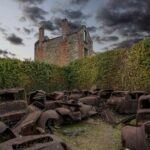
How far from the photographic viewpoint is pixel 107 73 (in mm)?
19328

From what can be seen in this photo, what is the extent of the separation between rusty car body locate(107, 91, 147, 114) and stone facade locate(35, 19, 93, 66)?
19.6 meters

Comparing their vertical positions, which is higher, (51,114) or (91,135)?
(51,114)

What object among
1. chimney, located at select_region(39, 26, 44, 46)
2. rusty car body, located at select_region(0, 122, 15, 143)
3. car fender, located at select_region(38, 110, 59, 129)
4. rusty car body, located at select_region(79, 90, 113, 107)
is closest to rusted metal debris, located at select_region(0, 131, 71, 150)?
rusty car body, located at select_region(0, 122, 15, 143)

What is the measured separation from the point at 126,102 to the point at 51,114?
4.18 m

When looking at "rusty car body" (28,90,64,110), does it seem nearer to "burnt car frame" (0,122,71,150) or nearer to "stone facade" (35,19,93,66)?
"burnt car frame" (0,122,71,150)

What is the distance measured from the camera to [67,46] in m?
32.1

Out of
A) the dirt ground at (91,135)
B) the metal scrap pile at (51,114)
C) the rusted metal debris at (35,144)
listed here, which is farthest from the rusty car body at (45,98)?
the rusted metal debris at (35,144)

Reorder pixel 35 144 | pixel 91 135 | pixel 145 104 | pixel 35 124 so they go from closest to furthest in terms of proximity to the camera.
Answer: pixel 35 144, pixel 35 124, pixel 145 104, pixel 91 135

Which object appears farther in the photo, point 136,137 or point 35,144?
point 136,137

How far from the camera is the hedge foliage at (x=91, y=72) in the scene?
648 inches

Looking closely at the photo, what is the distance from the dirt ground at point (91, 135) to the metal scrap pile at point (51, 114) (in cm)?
33

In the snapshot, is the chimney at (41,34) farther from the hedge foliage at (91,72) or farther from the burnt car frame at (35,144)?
the burnt car frame at (35,144)

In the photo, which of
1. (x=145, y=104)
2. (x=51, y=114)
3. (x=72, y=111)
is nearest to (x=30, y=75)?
(x=72, y=111)

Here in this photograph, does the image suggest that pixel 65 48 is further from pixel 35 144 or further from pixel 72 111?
pixel 35 144
